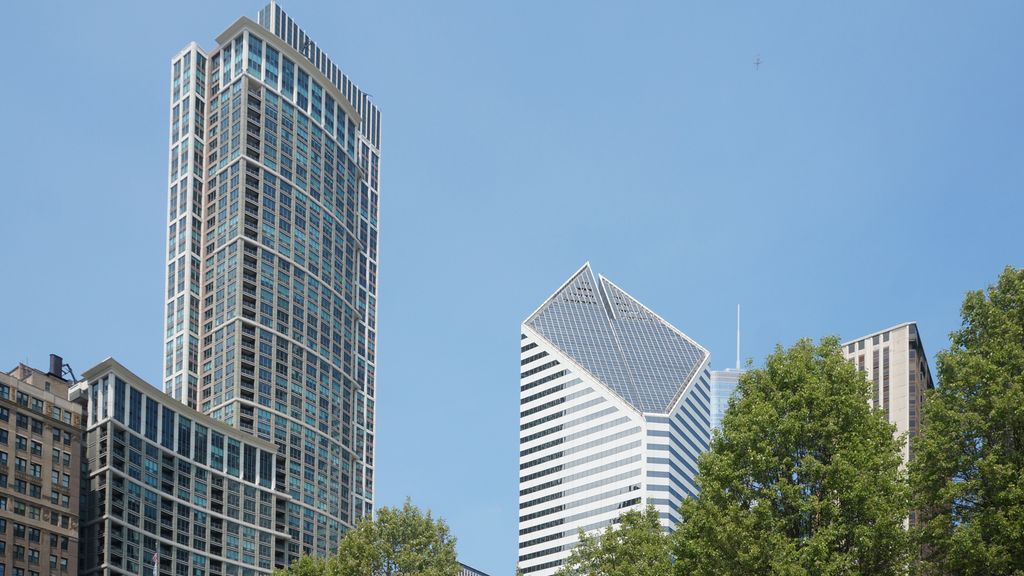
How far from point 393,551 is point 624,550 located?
865 inches

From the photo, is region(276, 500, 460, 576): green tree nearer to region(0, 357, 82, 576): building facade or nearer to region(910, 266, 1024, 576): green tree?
region(910, 266, 1024, 576): green tree

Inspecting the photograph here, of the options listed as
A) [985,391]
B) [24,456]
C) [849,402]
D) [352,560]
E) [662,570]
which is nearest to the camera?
[985,391]

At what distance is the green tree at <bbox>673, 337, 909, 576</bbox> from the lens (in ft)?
164

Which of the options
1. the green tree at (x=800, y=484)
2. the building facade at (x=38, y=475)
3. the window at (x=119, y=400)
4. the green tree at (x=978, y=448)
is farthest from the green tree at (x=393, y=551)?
the window at (x=119, y=400)

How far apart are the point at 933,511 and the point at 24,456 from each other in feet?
465

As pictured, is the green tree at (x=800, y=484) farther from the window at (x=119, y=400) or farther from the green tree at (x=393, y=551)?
the window at (x=119, y=400)

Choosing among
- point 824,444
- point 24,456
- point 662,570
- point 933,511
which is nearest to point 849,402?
point 824,444

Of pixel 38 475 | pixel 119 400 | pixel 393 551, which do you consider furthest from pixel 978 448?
pixel 119 400

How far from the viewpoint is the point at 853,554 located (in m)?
50.2

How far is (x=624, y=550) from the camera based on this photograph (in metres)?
72.9

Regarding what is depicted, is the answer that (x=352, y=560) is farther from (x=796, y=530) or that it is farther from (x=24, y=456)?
(x=24, y=456)

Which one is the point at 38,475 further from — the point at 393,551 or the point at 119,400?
the point at 393,551

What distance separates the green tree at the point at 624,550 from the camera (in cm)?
7062

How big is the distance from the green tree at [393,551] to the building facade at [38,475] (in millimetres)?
88248
